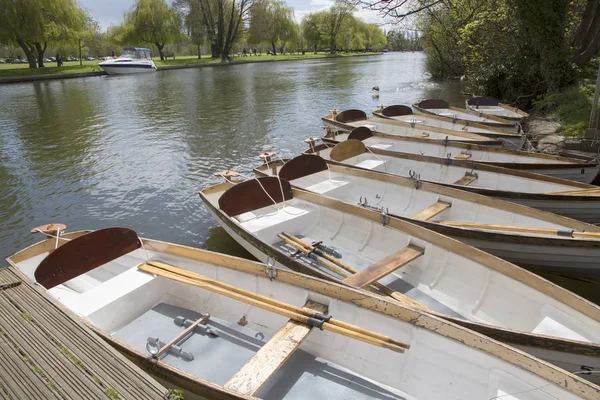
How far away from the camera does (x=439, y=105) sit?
17641 millimetres

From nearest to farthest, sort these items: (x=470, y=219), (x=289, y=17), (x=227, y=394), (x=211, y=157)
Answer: (x=227, y=394) → (x=470, y=219) → (x=211, y=157) → (x=289, y=17)

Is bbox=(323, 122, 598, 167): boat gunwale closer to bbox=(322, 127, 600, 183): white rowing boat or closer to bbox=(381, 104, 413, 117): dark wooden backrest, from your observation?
bbox=(322, 127, 600, 183): white rowing boat

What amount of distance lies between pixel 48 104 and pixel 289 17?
61.1 metres

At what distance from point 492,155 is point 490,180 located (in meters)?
1.76

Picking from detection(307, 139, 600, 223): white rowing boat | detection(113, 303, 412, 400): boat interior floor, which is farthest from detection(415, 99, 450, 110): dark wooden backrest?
detection(113, 303, 412, 400): boat interior floor

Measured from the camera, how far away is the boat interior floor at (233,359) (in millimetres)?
3900

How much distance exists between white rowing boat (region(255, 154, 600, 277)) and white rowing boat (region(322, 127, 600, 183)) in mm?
2051

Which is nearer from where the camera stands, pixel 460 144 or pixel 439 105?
pixel 460 144

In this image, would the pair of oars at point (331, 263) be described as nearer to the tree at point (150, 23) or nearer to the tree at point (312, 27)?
the tree at point (150, 23)

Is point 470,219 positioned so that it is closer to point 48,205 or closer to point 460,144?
point 460,144

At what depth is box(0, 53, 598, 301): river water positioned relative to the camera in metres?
10.2

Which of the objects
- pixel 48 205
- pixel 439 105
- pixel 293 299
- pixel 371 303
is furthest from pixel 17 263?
pixel 439 105

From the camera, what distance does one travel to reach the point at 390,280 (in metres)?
5.79

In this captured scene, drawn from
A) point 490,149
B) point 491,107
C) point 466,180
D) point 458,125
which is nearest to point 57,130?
point 458,125
